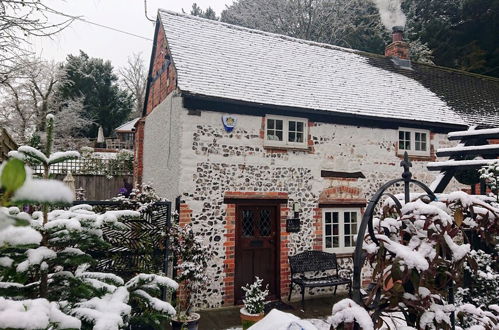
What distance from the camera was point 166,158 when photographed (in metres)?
9.52

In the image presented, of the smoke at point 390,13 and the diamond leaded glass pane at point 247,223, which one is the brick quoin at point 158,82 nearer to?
the diamond leaded glass pane at point 247,223

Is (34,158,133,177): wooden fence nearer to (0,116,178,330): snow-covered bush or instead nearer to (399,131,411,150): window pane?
(399,131,411,150): window pane

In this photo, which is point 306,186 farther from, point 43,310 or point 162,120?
point 43,310

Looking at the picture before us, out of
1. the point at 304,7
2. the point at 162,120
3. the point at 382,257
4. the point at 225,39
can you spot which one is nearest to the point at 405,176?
the point at 382,257

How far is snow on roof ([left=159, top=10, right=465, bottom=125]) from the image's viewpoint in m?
9.15

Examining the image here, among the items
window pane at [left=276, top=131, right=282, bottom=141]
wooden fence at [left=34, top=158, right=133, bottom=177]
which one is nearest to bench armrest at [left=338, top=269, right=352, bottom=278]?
window pane at [left=276, top=131, right=282, bottom=141]

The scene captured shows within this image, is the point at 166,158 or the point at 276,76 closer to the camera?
the point at 166,158

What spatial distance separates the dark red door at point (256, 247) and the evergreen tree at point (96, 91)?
2403 cm

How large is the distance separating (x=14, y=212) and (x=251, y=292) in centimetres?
490

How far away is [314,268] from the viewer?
349 inches

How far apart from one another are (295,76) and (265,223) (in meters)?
4.66

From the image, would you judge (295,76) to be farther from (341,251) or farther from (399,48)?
(399,48)

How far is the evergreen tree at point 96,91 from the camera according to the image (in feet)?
93.4

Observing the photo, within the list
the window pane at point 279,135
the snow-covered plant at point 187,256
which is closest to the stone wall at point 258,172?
the window pane at point 279,135
